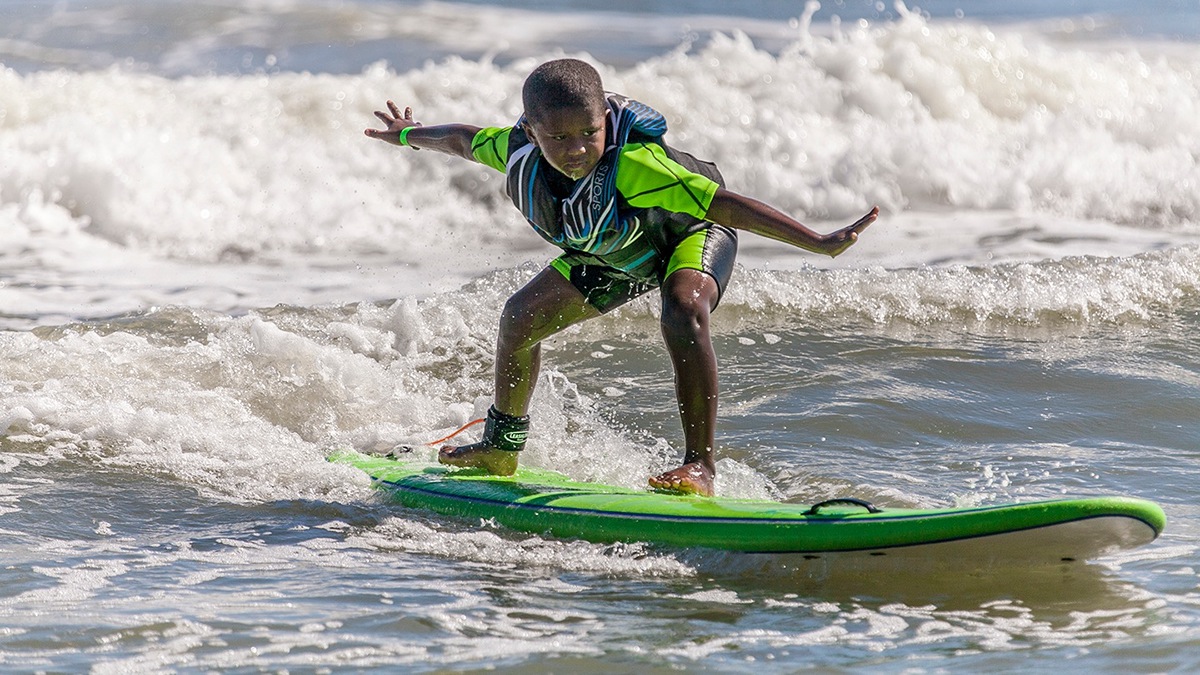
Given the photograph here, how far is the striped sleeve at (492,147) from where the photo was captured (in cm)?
459

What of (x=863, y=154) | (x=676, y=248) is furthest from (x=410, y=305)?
(x=863, y=154)

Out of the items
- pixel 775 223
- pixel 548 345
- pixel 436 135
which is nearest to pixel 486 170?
pixel 548 345

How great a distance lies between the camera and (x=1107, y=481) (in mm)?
4734

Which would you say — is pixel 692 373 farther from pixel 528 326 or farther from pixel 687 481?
pixel 528 326

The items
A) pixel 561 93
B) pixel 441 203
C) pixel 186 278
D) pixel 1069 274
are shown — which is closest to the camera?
pixel 561 93

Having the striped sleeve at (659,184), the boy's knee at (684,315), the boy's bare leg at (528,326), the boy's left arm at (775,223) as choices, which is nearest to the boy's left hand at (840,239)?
the boy's left arm at (775,223)

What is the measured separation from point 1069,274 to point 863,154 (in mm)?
2653

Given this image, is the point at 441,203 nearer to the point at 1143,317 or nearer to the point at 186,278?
the point at 186,278

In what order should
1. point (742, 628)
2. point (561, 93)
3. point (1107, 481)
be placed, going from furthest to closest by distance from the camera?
point (1107, 481) < point (561, 93) < point (742, 628)

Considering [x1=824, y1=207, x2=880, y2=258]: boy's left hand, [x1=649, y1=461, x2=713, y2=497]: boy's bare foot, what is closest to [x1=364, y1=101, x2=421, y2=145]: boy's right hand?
[x1=649, y1=461, x2=713, y2=497]: boy's bare foot

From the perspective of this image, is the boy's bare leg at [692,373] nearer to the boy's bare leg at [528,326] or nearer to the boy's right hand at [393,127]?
the boy's bare leg at [528,326]

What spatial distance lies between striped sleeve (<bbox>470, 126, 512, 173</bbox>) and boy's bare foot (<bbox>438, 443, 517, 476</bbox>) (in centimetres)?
98

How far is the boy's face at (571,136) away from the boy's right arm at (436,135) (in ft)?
2.13

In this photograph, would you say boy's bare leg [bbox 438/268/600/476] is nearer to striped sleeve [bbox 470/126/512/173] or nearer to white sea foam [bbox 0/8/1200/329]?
striped sleeve [bbox 470/126/512/173]
